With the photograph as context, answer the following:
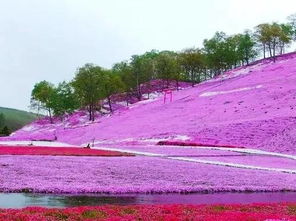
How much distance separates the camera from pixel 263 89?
9350cm

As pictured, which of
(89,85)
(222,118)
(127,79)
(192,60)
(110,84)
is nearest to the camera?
(222,118)

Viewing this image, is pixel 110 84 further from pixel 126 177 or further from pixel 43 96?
pixel 126 177

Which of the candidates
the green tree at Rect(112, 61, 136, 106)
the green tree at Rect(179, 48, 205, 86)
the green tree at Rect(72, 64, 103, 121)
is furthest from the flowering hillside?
the green tree at Rect(112, 61, 136, 106)

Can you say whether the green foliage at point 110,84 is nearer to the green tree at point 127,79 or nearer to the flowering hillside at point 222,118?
the green tree at point 127,79

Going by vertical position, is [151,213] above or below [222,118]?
below

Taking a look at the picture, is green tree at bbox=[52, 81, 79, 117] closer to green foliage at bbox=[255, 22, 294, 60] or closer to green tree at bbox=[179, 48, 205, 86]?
green tree at bbox=[179, 48, 205, 86]

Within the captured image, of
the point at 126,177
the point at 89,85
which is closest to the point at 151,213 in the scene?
the point at 126,177

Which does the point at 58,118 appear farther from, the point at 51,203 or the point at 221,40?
the point at 51,203

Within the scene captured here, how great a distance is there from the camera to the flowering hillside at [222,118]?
216 ft

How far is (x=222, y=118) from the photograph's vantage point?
262 ft

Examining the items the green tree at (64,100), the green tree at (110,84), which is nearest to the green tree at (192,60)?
the green tree at (110,84)

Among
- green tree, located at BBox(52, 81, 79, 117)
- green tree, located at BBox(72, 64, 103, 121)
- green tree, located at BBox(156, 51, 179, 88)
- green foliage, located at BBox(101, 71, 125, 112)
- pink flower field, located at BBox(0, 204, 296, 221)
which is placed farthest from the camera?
green tree, located at BBox(52, 81, 79, 117)

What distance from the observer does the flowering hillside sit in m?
65.9

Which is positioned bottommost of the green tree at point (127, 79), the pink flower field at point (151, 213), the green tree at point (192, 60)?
the pink flower field at point (151, 213)
